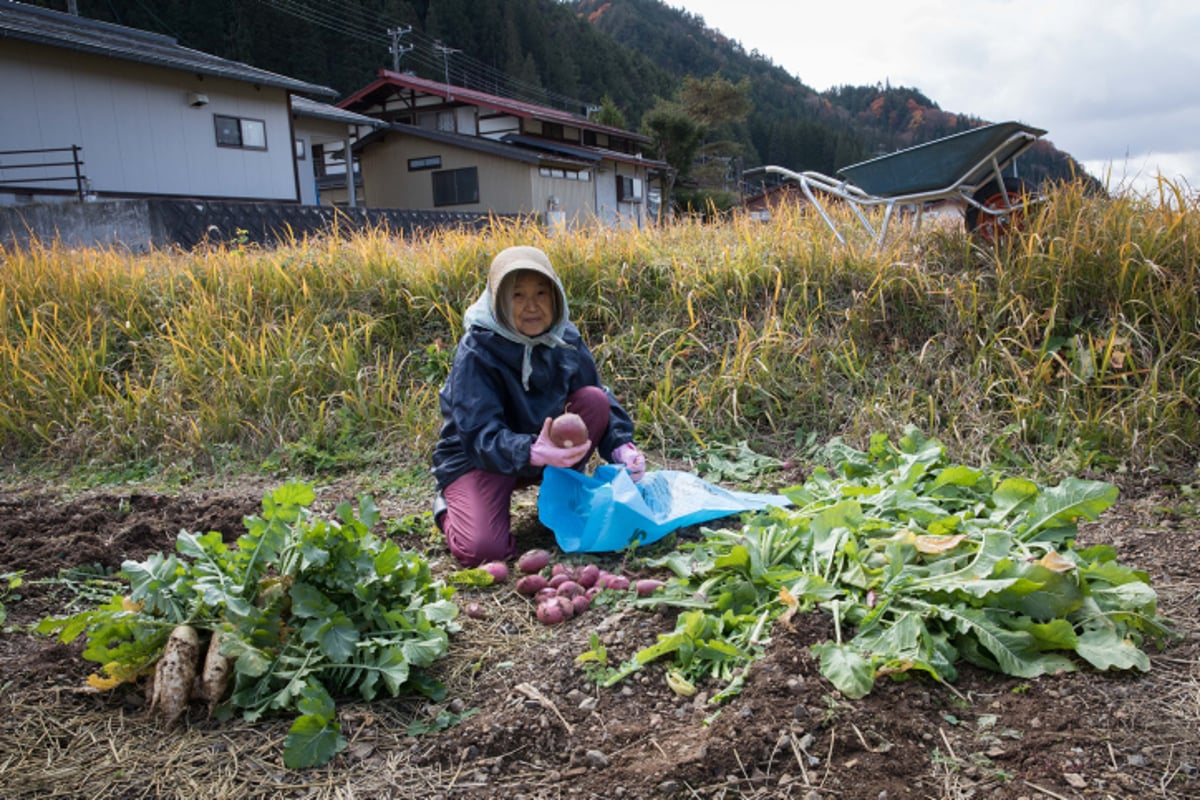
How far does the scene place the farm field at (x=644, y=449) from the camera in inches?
56.4

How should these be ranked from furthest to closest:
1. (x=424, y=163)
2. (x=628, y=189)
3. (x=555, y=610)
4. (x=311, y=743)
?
1. (x=628, y=189)
2. (x=424, y=163)
3. (x=555, y=610)
4. (x=311, y=743)

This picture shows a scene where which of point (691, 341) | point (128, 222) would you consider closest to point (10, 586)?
point (691, 341)

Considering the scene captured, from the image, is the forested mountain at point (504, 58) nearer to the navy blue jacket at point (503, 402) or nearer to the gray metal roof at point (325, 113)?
the gray metal roof at point (325, 113)

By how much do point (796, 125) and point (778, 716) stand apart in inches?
2324

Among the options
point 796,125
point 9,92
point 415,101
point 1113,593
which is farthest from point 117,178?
point 796,125

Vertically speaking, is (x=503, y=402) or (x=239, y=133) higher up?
(x=239, y=133)

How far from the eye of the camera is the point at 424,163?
2373 cm

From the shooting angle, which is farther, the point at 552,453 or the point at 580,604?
the point at 552,453

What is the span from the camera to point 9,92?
12172mm

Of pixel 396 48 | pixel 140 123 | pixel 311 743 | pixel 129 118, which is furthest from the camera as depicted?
pixel 396 48

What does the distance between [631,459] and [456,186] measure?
22125mm

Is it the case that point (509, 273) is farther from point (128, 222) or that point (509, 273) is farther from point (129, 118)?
point (129, 118)

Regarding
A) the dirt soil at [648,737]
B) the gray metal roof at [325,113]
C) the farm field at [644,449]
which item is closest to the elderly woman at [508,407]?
the farm field at [644,449]

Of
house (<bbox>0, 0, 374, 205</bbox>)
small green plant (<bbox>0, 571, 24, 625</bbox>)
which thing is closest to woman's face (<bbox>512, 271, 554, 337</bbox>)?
small green plant (<bbox>0, 571, 24, 625</bbox>)
